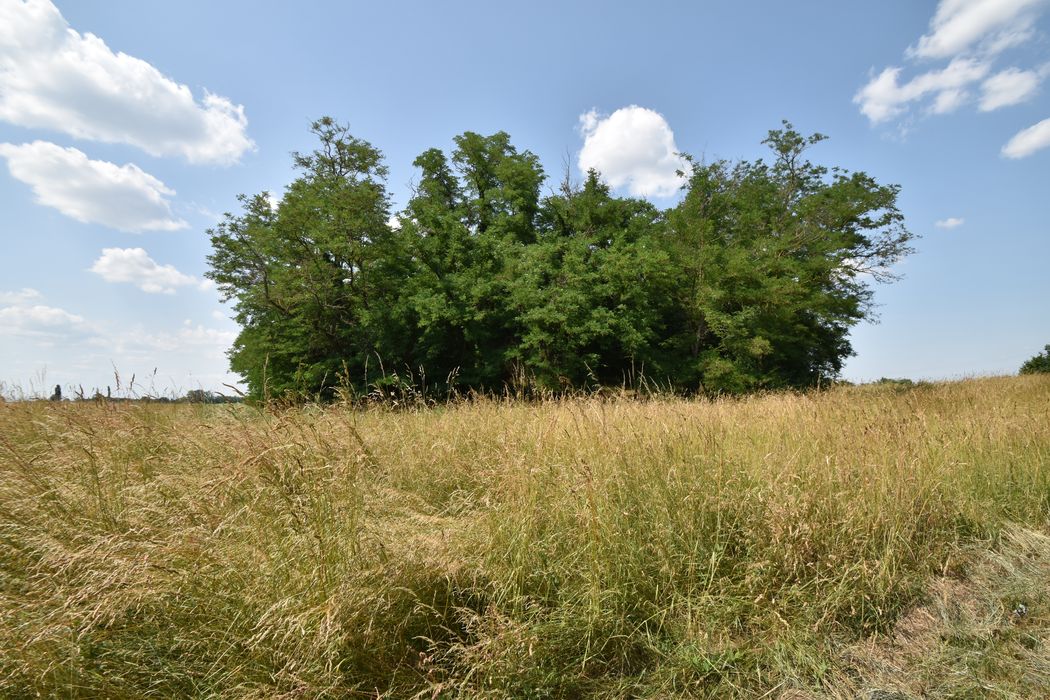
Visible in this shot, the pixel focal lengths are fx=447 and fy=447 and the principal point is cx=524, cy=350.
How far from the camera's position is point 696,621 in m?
2.54

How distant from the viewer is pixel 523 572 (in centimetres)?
270

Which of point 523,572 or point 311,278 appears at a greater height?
point 311,278

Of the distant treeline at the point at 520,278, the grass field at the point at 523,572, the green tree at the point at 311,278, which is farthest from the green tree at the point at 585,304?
the grass field at the point at 523,572

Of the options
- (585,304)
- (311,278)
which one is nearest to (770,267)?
(585,304)

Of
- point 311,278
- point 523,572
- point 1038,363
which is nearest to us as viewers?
point 523,572

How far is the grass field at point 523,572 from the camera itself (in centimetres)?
217

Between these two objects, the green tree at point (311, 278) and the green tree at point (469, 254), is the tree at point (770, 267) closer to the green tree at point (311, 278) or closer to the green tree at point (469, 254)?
the green tree at point (469, 254)

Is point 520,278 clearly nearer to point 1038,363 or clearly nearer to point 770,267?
point 770,267

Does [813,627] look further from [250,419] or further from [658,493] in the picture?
[250,419]

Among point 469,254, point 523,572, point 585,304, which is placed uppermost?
point 469,254

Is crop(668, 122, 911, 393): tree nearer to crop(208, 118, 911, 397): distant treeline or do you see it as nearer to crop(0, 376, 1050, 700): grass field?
crop(208, 118, 911, 397): distant treeline

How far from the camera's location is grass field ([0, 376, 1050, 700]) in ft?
7.11

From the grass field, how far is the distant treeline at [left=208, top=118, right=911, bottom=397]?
37.7ft

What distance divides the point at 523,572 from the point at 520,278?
50.0ft
